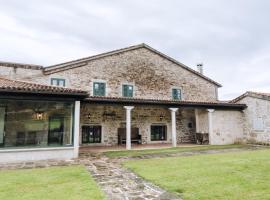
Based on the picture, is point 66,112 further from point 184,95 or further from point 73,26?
point 184,95

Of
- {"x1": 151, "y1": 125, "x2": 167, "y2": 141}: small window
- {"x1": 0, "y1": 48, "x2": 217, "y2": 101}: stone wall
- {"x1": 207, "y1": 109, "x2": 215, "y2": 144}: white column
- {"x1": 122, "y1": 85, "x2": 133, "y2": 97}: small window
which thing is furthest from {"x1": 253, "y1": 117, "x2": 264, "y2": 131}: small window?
{"x1": 122, "y1": 85, "x2": 133, "y2": 97}: small window

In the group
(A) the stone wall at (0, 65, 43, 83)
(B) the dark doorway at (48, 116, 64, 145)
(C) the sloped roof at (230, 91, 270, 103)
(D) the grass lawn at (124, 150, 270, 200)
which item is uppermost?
(A) the stone wall at (0, 65, 43, 83)

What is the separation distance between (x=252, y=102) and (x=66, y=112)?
513 inches

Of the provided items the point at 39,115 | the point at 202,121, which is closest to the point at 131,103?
the point at 39,115

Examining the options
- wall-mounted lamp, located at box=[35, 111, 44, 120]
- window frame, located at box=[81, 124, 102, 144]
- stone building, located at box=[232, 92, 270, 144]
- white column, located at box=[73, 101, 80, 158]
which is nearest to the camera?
white column, located at box=[73, 101, 80, 158]

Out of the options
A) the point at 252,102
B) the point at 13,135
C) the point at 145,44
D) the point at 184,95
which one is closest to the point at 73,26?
the point at 145,44

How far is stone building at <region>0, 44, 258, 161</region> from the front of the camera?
12398 mm

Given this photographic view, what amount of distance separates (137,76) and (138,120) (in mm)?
3520

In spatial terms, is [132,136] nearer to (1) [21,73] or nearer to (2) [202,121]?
(2) [202,121]

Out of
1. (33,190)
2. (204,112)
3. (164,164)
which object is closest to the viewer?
(33,190)

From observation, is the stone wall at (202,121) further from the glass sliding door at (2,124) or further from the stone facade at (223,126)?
the glass sliding door at (2,124)

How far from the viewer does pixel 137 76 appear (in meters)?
16.6

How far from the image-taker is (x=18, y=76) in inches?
569

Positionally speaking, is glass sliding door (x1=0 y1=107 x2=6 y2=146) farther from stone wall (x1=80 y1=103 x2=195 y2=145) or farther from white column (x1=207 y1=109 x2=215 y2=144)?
white column (x1=207 y1=109 x2=215 y2=144)
